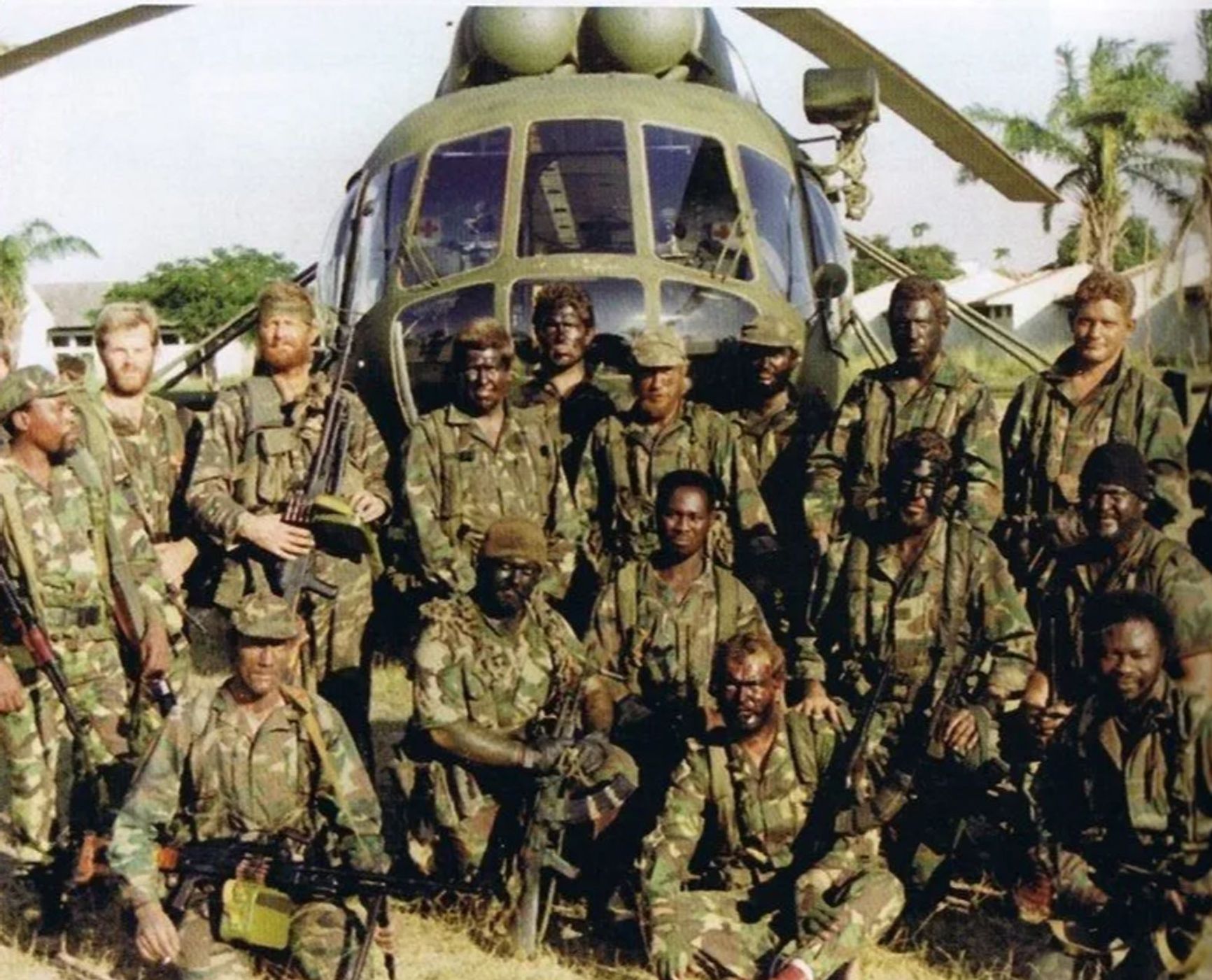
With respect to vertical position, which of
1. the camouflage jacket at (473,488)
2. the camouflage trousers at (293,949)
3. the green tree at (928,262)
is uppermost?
the green tree at (928,262)

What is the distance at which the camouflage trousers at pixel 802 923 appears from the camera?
4855 mm

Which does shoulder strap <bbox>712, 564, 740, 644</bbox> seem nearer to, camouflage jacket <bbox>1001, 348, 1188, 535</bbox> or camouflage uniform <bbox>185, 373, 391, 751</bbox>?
camouflage jacket <bbox>1001, 348, 1188, 535</bbox>

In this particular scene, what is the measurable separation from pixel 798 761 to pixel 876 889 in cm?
47

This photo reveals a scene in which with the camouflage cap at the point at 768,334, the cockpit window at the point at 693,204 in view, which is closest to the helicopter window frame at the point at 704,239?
the cockpit window at the point at 693,204

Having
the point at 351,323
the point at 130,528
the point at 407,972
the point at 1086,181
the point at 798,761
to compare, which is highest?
the point at 1086,181

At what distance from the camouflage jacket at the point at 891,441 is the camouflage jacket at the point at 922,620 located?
1.26ft

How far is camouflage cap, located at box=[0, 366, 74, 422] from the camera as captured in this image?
18.2ft

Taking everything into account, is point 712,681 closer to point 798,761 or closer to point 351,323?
point 798,761

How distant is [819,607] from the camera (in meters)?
5.81

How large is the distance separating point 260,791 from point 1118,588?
9.28 ft

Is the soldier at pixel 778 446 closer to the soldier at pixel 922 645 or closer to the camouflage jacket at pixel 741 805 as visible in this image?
the soldier at pixel 922 645

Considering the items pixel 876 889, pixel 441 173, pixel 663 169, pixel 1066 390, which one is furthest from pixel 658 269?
pixel 876 889

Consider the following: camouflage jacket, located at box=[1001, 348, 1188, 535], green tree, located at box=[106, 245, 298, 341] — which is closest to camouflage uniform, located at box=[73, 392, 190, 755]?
camouflage jacket, located at box=[1001, 348, 1188, 535]

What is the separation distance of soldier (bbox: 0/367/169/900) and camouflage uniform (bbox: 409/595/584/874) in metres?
1.05
